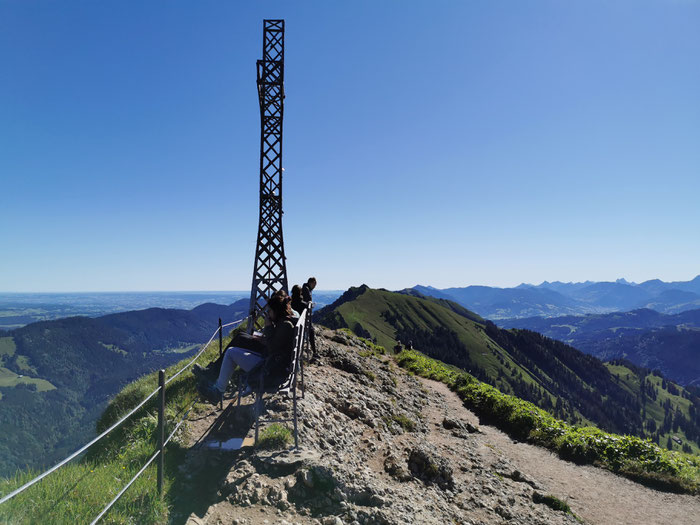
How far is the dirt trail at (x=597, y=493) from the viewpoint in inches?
360

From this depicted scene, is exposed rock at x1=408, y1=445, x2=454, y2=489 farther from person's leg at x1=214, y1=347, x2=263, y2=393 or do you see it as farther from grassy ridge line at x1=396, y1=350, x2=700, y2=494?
grassy ridge line at x1=396, y1=350, x2=700, y2=494

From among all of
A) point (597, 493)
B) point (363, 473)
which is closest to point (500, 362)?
point (597, 493)

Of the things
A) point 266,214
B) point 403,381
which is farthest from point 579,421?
point 266,214

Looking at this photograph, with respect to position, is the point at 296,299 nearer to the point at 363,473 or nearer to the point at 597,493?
the point at 363,473

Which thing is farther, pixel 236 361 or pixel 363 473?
pixel 236 361

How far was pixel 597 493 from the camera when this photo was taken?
1011 centimetres

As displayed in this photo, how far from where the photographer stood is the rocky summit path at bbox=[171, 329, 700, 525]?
5.60 meters

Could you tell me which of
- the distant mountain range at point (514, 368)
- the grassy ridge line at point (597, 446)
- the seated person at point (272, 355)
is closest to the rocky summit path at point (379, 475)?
the grassy ridge line at point (597, 446)

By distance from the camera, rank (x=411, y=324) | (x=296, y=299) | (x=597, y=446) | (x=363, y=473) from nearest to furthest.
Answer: (x=363, y=473) < (x=296, y=299) < (x=597, y=446) < (x=411, y=324)

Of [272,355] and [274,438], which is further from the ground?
[272,355]

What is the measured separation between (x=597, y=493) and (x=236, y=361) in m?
11.0

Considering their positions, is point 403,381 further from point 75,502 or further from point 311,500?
point 75,502

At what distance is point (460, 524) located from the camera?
271 inches

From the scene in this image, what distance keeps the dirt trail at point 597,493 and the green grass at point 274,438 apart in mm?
7466
